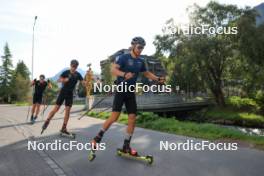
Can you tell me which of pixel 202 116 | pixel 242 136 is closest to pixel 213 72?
pixel 202 116

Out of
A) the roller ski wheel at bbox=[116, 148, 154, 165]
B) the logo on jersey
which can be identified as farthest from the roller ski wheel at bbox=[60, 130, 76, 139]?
the logo on jersey

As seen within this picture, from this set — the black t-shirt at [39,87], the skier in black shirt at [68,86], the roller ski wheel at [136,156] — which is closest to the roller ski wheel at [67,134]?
the skier in black shirt at [68,86]

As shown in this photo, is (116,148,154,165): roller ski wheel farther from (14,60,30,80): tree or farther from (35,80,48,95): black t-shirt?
(14,60,30,80): tree

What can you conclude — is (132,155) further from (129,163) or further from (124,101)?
(124,101)

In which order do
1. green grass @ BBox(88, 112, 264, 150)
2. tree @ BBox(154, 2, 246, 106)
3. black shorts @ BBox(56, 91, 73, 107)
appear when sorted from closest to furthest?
green grass @ BBox(88, 112, 264, 150) → black shorts @ BBox(56, 91, 73, 107) → tree @ BBox(154, 2, 246, 106)

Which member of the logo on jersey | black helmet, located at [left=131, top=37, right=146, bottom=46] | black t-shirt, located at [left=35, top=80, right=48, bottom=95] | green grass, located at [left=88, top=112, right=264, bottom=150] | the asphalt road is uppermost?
black helmet, located at [left=131, top=37, right=146, bottom=46]

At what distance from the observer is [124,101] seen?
653 cm

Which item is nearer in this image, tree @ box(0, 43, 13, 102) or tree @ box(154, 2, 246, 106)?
tree @ box(154, 2, 246, 106)

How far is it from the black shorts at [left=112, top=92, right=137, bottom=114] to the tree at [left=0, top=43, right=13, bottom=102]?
270 feet

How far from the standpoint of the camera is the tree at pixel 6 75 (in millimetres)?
85875

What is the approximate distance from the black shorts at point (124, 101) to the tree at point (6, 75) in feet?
270

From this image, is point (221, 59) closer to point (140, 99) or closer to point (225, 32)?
point (225, 32)

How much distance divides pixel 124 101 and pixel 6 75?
88566 millimetres

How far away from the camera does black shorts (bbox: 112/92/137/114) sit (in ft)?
21.1
